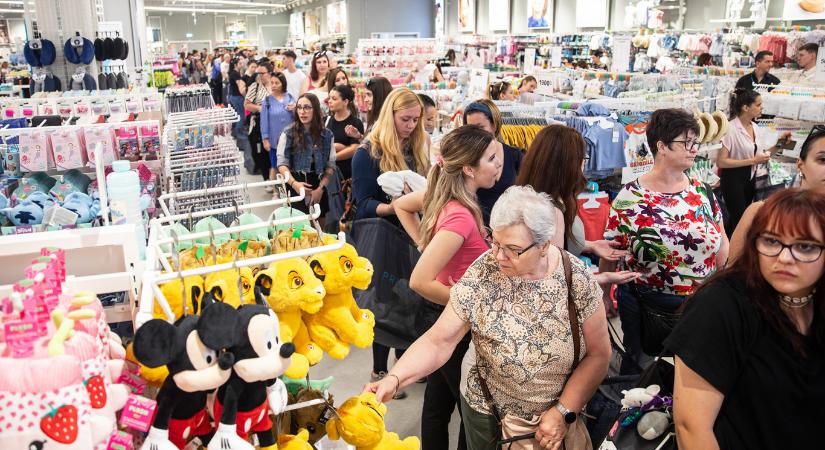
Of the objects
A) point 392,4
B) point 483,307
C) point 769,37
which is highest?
point 392,4

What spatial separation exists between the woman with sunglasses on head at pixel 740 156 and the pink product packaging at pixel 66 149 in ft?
14.4

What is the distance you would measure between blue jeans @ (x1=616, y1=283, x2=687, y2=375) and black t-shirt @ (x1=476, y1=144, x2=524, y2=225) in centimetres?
70

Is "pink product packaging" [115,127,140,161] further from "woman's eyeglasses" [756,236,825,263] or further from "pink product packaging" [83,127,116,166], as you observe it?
"woman's eyeglasses" [756,236,825,263]

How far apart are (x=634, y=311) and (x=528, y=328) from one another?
49.8 inches

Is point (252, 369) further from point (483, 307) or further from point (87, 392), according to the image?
point (483, 307)

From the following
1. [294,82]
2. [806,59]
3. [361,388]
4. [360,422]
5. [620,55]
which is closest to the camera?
[360,422]

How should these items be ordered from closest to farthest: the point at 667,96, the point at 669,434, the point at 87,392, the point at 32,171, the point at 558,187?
the point at 87,392 < the point at 669,434 < the point at 558,187 < the point at 32,171 < the point at 667,96

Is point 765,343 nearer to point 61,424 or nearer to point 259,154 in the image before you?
point 61,424

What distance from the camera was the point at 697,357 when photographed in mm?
1671

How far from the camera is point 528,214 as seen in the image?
196cm

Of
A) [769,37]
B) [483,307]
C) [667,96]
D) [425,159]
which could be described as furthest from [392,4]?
[483,307]

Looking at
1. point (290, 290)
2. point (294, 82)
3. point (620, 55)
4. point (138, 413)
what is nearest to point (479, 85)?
point (620, 55)

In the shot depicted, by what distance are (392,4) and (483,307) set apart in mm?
21628

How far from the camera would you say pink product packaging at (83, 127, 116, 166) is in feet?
13.1
